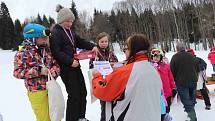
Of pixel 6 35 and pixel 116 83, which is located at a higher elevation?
pixel 6 35

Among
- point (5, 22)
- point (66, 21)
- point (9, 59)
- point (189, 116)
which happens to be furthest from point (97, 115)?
point (5, 22)

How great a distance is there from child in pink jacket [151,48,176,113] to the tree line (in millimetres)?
46308

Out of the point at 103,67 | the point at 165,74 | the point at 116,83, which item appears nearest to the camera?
the point at 116,83

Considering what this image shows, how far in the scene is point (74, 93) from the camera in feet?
17.2

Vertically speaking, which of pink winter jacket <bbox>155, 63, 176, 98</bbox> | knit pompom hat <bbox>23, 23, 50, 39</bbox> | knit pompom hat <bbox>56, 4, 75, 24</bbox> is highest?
knit pompom hat <bbox>56, 4, 75, 24</bbox>

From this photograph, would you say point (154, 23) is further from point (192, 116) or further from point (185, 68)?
point (192, 116)

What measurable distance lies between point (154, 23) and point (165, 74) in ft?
200

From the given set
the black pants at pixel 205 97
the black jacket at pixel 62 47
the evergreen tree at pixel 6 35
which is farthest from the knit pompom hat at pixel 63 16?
the evergreen tree at pixel 6 35

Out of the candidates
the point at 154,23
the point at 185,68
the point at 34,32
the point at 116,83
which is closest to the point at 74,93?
the point at 34,32

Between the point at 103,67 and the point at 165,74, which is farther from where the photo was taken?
the point at 165,74

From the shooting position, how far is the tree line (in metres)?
56.1

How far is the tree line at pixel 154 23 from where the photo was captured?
184ft

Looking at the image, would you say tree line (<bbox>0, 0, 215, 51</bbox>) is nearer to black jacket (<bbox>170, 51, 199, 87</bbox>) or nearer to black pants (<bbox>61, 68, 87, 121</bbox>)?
black jacket (<bbox>170, 51, 199, 87</bbox>)

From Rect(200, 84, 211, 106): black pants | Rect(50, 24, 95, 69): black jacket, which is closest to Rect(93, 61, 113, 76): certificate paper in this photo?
Rect(50, 24, 95, 69): black jacket
